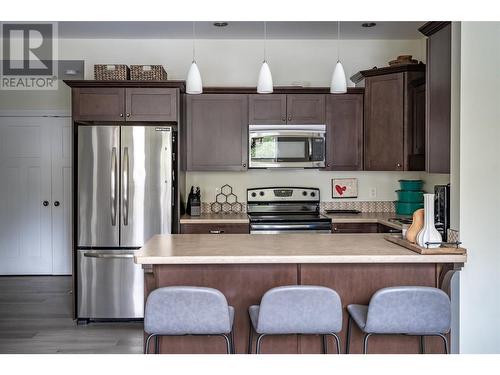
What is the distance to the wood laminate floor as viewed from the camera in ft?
11.3

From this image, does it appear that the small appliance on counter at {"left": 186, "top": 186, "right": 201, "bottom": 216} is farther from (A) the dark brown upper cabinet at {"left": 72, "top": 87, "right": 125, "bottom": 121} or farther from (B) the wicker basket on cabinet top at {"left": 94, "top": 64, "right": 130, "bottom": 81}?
(B) the wicker basket on cabinet top at {"left": 94, "top": 64, "right": 130, "bottom": 81}

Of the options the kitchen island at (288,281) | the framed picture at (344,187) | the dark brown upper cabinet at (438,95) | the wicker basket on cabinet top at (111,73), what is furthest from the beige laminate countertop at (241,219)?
the kitchen island at (288,281)

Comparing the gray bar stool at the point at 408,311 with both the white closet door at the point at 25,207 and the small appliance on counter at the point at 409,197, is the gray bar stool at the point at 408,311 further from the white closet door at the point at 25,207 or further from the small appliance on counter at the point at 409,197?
the white closet door at the point at 25,207

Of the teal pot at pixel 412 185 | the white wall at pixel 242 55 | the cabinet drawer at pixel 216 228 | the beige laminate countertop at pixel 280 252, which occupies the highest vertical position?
the white wall at pixel 242 55

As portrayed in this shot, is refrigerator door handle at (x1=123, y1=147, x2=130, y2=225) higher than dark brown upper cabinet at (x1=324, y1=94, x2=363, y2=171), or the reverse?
dark brown upper cabinet at (x1=324, y1=94, x2=363, y2=171)

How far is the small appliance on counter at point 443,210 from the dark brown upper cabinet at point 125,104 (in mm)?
2449

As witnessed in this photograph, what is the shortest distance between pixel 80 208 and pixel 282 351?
Result: 7.51 feet

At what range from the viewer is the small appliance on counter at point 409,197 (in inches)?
185

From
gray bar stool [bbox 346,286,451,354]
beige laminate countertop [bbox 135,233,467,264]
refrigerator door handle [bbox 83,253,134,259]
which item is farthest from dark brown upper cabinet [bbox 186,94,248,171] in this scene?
gray bar stool [bbox 346,286,451,354]

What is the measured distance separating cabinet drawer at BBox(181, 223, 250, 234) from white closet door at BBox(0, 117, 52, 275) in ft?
7.57

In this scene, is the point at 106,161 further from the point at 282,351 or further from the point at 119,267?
the point at 282,351

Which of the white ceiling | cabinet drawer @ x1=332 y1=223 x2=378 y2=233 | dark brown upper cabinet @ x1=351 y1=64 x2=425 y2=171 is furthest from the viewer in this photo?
the white ceiling

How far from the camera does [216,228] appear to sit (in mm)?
4340
